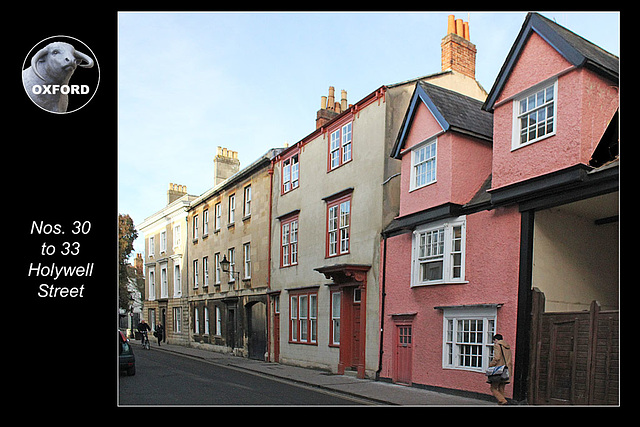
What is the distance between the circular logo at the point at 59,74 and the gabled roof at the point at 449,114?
32.5ft

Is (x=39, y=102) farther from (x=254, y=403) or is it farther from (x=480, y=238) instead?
(x=480, y=238)

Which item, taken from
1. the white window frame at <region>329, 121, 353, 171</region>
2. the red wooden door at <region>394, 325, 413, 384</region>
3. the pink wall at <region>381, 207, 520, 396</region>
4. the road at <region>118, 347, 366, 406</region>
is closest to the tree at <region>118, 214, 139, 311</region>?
the road at <region>118, 347, 366, 406</region>

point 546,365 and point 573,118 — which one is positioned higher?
point 573,118

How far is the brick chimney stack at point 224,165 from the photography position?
117 feet

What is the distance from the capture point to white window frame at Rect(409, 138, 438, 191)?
15258 millimetres

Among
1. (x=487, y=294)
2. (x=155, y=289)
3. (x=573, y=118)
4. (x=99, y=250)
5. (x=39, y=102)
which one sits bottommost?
(x=155, y=289)

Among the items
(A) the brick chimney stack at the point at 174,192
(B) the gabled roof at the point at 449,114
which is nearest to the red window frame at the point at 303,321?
(B) the gabled roof at the point at 449,114

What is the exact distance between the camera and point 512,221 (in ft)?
41.4

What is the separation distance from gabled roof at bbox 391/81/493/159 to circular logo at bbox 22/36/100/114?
32.5ft

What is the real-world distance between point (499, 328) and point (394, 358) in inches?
171

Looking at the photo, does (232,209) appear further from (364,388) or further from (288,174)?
(364,388)

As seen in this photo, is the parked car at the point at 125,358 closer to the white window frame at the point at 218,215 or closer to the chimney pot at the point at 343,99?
the chimney pot at the point at 343,99
